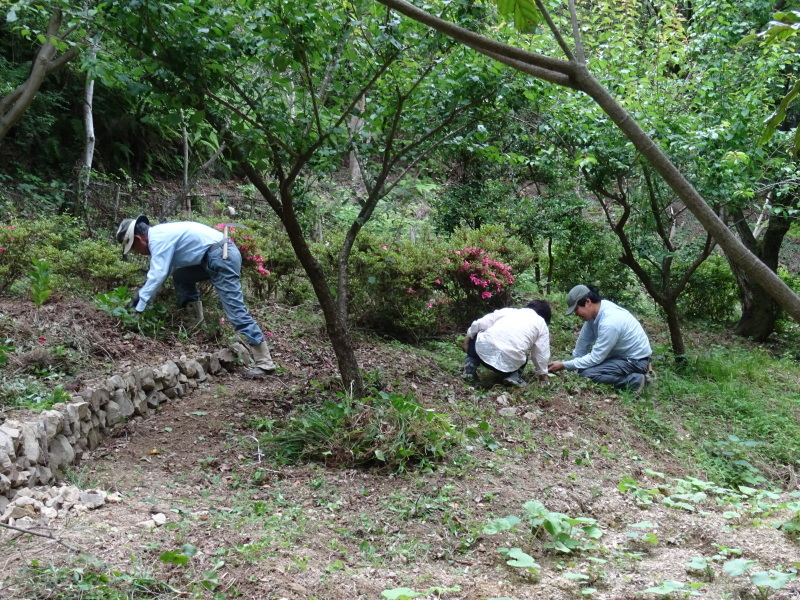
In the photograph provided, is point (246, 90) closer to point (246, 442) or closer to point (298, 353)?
point (246, 442)

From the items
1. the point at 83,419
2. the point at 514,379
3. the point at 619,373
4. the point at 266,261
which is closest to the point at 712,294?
the point at 619,373

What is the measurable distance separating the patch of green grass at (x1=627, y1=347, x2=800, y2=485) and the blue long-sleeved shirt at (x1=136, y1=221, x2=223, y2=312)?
4501 mm

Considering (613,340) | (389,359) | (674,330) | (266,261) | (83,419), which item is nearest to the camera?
(83,419)

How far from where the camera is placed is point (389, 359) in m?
7.08

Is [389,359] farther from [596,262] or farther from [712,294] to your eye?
[712,294]

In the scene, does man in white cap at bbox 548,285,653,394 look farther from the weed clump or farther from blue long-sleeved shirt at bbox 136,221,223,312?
blue long-sleeved shirt at bbox 136,221,223,312

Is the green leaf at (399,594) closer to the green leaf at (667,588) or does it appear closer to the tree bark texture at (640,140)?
the green leaf at (667,588)

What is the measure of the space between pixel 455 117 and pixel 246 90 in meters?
1.93

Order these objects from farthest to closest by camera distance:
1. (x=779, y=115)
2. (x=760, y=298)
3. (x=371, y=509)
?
(x=760, y=298) → (x=371, y=509) → (x=779, y=115)

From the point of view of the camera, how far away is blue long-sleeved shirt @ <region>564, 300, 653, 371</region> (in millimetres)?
6758

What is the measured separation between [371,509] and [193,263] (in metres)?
3.33

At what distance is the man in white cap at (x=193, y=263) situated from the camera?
5777mm

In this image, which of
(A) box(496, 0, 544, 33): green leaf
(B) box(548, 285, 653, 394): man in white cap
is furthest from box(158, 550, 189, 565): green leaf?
(B) box(548, 285, 653, 394): man in white cap

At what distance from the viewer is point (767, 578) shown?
230 cm
